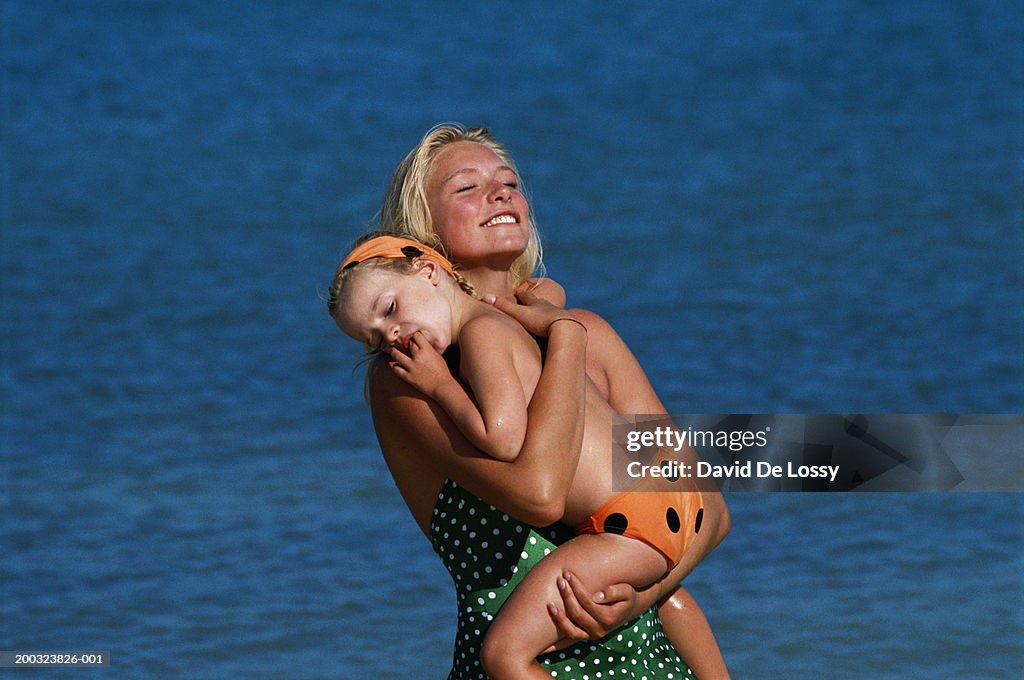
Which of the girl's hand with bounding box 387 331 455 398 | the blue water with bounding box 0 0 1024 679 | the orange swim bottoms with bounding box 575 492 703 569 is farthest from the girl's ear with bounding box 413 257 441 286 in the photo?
the blue water with bounding box 0 0 1024 679

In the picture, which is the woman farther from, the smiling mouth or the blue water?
the blue water

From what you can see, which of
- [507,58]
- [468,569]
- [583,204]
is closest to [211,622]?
[468,569]

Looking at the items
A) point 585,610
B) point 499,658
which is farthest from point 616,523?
point 499,658

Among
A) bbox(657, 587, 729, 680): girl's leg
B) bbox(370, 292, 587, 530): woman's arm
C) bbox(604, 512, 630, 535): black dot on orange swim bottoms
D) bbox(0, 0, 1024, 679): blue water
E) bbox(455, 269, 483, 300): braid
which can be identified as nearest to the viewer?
bbox(370, 292, 587, 530): woman's arm

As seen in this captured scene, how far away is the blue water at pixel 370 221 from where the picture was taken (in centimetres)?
549

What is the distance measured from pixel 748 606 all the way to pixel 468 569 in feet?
9.33

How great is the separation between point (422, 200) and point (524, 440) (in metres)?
0.57

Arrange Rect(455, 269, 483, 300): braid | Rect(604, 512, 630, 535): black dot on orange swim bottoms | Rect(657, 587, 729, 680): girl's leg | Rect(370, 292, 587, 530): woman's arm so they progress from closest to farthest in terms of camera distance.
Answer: Rect(370, 292, 587, 530): woman's arm → Rect(604, 512, 630, 535): black dot on orange swim bottoms → Rect(455, 269, 483, 300): braid → Rect(657, 587, 729, 680): girl's leg

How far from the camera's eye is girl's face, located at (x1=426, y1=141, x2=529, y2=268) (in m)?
2.80

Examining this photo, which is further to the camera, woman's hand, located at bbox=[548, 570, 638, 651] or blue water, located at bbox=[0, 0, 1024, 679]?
blue water, located at bbox=[0, 0, 1024, 679]

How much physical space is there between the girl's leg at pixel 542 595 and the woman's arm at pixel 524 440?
0.09 meters

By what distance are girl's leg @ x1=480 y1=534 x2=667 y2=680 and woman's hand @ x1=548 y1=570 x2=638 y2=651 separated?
1cm

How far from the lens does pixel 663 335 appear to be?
7.95m

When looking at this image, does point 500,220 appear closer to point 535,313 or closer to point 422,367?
point 535,313
